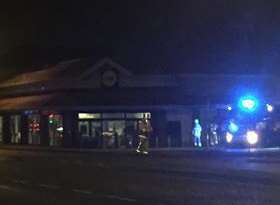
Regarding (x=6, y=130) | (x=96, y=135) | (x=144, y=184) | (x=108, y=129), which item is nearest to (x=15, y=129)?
(x=6, y=130)

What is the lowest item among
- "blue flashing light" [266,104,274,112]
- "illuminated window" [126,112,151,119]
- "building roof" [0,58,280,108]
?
"illuminated window" [126,112,151,119]

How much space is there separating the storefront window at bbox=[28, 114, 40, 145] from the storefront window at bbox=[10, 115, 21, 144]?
1604 millimetres

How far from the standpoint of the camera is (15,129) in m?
55.3

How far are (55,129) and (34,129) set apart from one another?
2754mm

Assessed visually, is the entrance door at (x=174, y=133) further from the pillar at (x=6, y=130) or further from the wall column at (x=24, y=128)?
the pillar at (x=6, y=130)

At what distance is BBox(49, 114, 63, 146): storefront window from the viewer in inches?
1964

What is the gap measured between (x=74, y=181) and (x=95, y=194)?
3.49 meters

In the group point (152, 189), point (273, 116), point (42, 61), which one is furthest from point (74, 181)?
point (42, 61)

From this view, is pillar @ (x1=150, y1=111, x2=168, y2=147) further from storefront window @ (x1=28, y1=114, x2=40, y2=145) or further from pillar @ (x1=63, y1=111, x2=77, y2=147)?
storefront window @ (x1=28, y1=114, x2=40, y2=145)

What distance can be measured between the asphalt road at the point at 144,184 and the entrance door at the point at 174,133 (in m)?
22.4

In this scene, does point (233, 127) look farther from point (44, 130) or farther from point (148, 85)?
point (44, 130)

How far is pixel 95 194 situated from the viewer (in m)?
15.7

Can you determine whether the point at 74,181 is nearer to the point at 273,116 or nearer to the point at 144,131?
the point at 144,131

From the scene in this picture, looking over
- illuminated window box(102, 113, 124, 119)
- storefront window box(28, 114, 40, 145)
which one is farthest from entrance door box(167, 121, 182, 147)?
storefront window box(28, 114, 40, 145)
